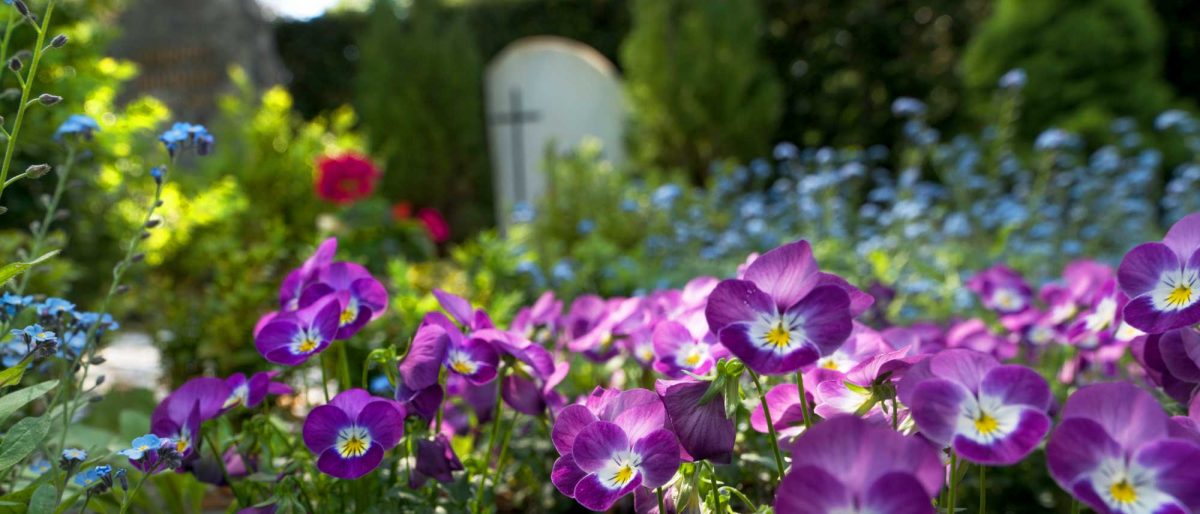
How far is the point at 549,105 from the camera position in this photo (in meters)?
7.12

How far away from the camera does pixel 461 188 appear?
7.79m

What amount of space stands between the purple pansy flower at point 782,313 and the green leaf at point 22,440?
664 millimetres

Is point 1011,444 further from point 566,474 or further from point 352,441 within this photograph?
point 352,441

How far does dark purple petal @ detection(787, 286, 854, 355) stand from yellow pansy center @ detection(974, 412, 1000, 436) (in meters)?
→ 0.12

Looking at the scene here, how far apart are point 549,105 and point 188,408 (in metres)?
6.27

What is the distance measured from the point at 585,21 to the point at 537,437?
24.0 ft

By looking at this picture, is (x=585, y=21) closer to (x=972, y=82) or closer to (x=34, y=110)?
(x=972, y=82)

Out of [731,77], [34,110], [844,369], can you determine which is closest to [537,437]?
[844,369]

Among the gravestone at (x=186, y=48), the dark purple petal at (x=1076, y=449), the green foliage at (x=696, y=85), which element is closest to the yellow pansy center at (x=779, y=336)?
the dark purple petal at (x=1076, y=449)

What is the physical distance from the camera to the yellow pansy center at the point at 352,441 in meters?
0.90

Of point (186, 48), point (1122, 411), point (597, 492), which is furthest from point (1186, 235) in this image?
point (186, 48)

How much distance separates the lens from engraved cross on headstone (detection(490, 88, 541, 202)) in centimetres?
743

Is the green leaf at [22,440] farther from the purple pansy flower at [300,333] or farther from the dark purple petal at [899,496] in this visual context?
the dark purple petal at [899,496]

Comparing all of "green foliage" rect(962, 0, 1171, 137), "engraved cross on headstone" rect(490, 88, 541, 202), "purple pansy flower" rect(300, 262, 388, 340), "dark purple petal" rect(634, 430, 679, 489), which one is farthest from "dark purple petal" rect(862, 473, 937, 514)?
"engraved cross on headstone" rect(490, 88, 541, 202)
